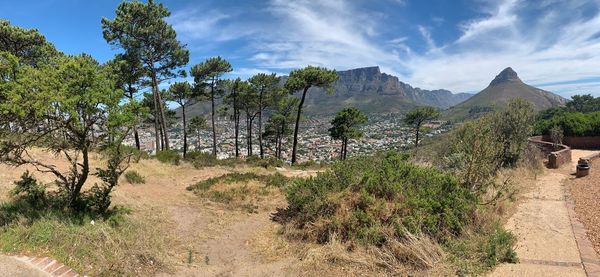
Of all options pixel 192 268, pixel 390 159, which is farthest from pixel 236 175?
pixel 192 268

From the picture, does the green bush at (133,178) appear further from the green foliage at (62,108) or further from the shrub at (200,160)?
the green foliage at (62,108)

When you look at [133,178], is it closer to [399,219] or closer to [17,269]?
[17,269]

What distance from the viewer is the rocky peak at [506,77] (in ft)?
483

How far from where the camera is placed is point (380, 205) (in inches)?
298

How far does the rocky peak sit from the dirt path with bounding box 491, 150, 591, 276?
15817 centimetres

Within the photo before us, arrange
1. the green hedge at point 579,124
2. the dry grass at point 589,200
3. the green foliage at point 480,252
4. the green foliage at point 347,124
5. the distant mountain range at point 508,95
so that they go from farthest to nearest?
the distant mountain range at point 508,95, the green foliage at point 347,124, the green hedge at point 579,124, the dry grass at point 589,200, the green foliage at point 480,252

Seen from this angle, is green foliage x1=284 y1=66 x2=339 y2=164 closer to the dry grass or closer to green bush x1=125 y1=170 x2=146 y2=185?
green bush x1=125 y1=170 x2=146 y2=185

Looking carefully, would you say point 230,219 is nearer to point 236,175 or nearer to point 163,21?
point 236,175

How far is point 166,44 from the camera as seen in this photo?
20000 mm

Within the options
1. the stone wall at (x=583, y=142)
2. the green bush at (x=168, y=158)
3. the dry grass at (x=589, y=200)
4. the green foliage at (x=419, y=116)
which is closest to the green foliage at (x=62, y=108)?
the dry grass at (x=589, y=200)

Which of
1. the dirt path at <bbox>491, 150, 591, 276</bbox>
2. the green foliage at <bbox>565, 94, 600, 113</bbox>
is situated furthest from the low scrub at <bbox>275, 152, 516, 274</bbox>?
the green foliage at <bbox>565, 94, 600, 113</bbox>

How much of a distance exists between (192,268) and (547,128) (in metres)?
25.8

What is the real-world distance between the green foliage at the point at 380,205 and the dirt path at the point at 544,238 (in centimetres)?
118

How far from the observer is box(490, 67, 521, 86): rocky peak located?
483 ft
